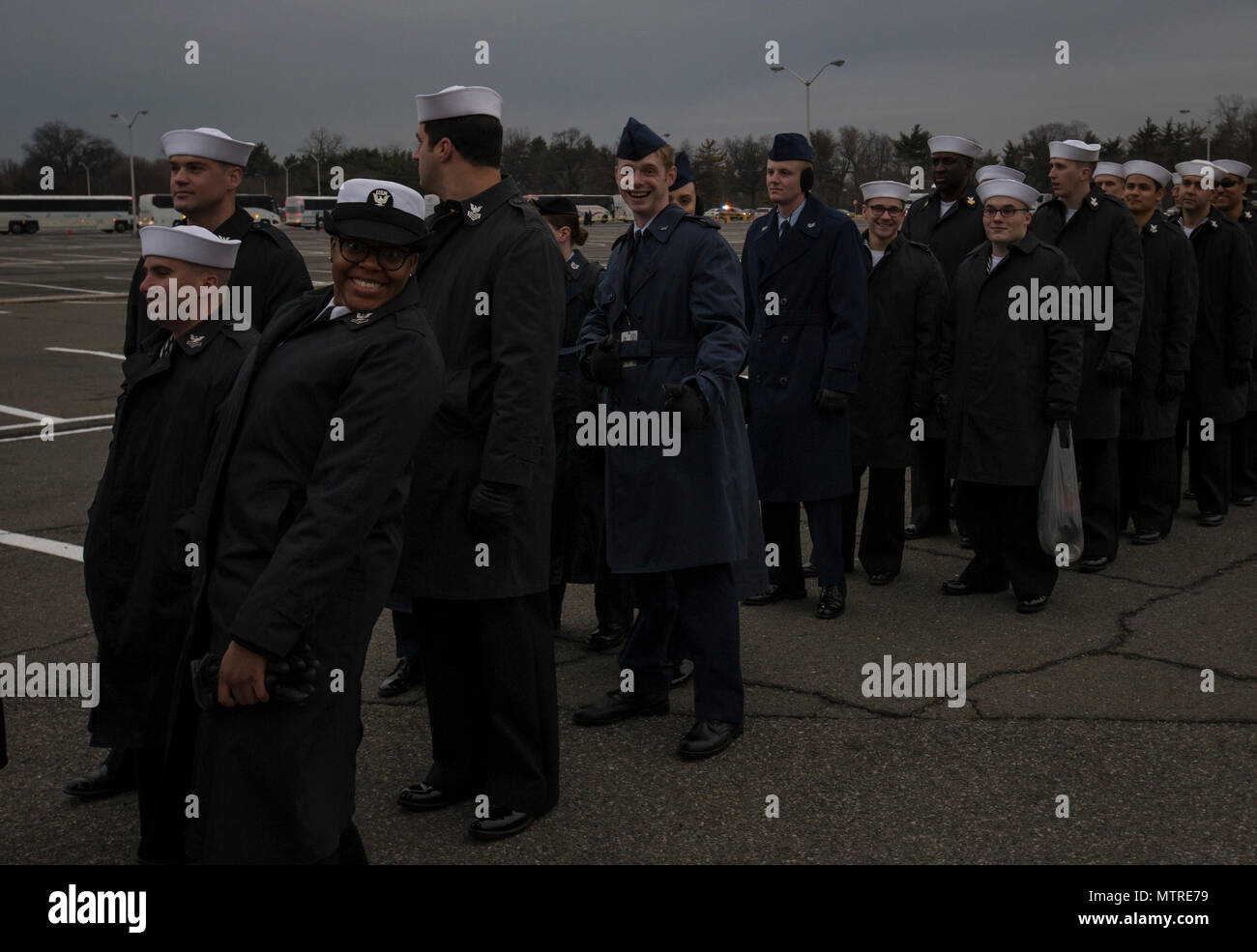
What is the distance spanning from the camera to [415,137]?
4180 millimetres

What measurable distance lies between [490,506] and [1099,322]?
15.8 feet

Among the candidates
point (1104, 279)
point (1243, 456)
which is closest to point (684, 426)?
point (1104, 279)

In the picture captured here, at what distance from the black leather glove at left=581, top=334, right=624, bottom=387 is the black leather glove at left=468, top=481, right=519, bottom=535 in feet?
3.20

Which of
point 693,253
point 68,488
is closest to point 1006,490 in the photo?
point 693,253

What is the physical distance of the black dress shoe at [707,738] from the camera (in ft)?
15.4

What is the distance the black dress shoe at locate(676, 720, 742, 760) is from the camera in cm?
470

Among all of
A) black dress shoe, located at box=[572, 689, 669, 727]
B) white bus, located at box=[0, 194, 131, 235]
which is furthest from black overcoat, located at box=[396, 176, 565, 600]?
white bus, located at box=[0, 194, 131, 235]

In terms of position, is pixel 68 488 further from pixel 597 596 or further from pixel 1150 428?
pixel 1150 428

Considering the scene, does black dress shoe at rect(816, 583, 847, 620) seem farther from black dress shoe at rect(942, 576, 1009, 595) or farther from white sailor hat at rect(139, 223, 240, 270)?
white sailor hat at rect(139, 223, 240, 270)

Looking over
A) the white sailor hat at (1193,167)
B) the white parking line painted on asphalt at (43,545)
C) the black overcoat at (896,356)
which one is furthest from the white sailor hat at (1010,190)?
the white parking line painted on asphalt at (43,545)

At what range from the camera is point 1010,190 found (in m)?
6.78

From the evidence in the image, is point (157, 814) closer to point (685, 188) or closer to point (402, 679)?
point (402, 679)

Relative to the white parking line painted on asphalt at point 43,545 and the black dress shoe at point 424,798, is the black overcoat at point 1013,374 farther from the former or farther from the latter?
the white parking line painted on asphalt at point 43,545

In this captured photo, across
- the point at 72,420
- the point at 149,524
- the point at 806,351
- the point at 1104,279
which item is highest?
the point at 1104,279
